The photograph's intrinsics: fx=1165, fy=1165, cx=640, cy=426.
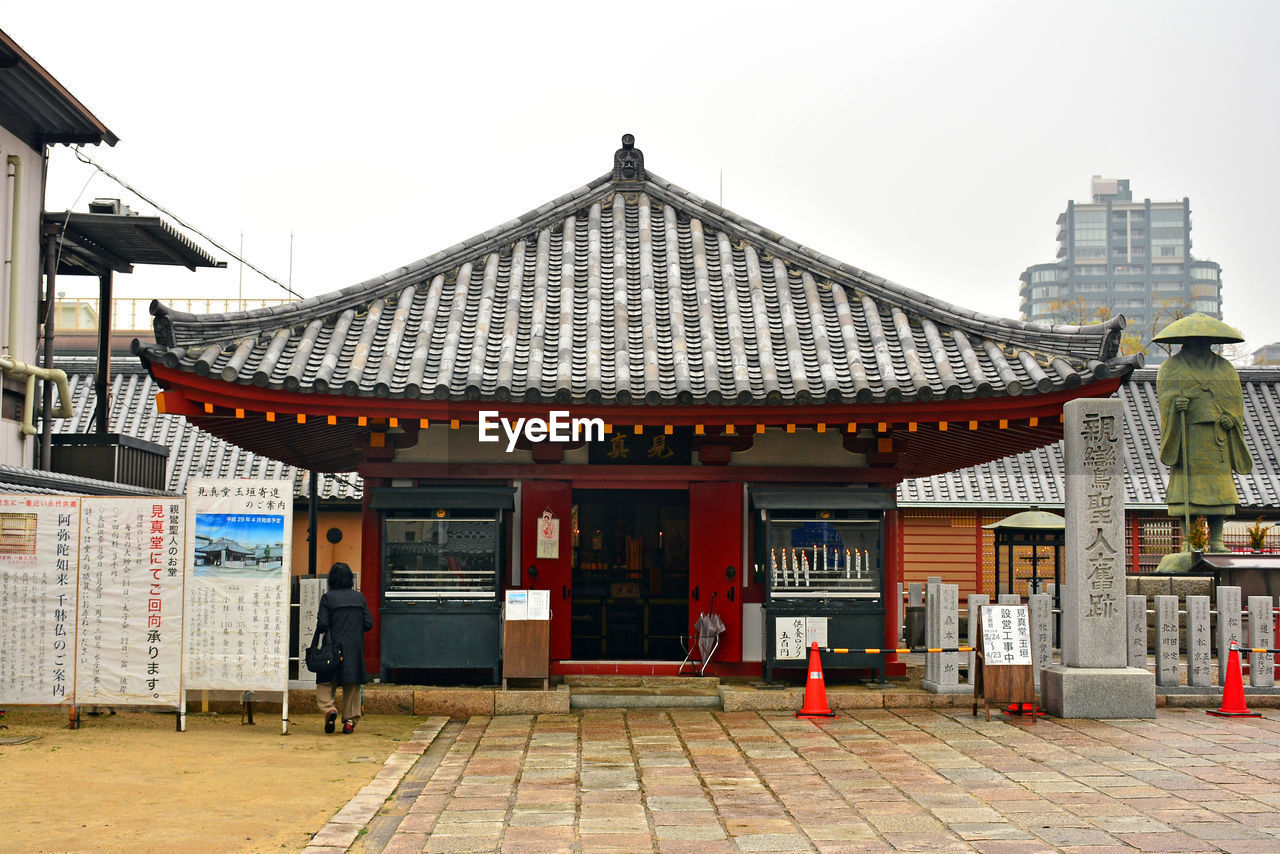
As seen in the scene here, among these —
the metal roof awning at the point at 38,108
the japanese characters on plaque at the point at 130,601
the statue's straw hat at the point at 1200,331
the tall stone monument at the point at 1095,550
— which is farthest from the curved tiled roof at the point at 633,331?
the statue's straw hat at the point at 1200,331

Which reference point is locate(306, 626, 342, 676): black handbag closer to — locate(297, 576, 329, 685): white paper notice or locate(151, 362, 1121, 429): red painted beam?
locate(297, 576, 329, 685): white paper notice

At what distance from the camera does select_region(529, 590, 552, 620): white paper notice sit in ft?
45.2

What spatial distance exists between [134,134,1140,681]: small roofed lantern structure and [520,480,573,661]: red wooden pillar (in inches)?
1.2

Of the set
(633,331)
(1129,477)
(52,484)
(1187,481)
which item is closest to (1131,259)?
(1129,477)

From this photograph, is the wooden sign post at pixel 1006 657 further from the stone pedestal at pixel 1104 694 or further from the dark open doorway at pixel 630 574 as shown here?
the dark open doorway at pixel 630 574

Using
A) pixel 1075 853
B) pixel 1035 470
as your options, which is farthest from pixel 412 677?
pixel 1035 470

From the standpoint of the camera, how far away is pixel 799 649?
46.9 feet

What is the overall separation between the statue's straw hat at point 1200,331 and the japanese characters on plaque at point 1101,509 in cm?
732

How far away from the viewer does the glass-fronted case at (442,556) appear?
1430 centimetres

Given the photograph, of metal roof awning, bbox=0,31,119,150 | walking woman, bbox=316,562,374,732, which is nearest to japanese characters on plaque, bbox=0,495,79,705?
walking woman, bbox=316,562,374,732

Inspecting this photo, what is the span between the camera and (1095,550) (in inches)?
523

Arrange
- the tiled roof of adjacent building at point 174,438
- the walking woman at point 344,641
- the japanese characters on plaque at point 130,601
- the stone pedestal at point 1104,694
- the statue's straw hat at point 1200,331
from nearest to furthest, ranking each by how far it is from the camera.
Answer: the japanese characters on plaque at point 130,601
the walking woman at point 344,641
the stone pedestal at point 1104,694
the statue's straw hat at point 1200,331
the tiled roof of adjacent building at point 174,438

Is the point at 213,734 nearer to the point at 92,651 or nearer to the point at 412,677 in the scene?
the point at 92,651

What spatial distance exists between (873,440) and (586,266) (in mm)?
4657
